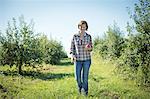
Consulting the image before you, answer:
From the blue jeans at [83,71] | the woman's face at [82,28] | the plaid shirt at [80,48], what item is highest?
the woman's face at [82,28]

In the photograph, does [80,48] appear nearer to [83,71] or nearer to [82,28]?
[82,28]

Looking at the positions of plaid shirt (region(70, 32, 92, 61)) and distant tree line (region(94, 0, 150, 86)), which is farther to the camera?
distant tree line (region(94, 0, 150, 86))

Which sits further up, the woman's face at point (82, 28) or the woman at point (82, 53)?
the woman's face at point (82, 28)

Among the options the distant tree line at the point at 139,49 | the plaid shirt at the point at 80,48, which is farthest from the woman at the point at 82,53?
the distant tree line at the point at 139,49

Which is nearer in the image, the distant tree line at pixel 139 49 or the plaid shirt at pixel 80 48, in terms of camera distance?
the plaid shirt at pixel 80 48

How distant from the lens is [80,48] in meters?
9.31

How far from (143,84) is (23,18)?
1024 cm

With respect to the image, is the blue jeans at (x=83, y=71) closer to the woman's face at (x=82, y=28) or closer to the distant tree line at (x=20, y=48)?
the woman's face at (x=82, y=28)

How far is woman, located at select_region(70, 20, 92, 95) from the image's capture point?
924cm

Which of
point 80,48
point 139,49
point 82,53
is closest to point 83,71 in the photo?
point 82,53

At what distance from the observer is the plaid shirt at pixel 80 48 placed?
924 cm

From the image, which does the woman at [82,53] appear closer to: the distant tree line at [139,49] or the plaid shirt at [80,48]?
the plaid shirt at [80,48]

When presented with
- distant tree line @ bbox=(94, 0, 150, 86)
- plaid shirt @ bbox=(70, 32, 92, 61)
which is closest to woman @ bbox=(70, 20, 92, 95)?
plaid shirt @ bbox=(70, 32, 92, 61)

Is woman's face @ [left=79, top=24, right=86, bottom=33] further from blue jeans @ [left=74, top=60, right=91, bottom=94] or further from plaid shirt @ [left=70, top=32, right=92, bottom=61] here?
blue jeans @ [left=74, top=60, right=91, bottom=94]
